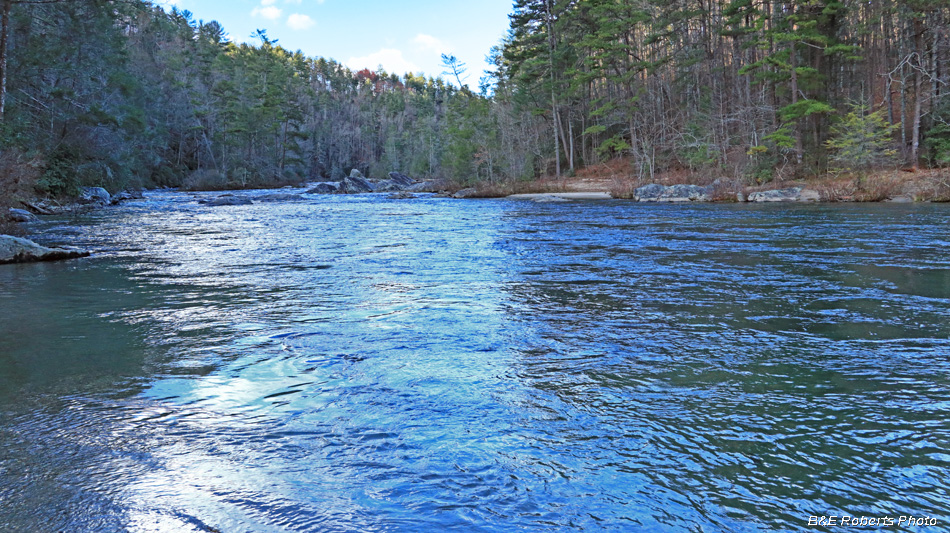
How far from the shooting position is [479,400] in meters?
3.54

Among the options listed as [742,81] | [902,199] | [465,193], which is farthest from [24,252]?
[742,81]

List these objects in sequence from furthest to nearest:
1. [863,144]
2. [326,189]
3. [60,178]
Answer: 1. [326,189]
2. [60,178]
3. [863,144]

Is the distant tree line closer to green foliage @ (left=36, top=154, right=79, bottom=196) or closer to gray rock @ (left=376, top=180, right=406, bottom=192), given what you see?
gray rock @ (left=376, top=180, right=406, bottom=192)

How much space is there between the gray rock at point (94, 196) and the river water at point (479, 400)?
23322 mm

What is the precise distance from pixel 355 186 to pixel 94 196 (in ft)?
78.0

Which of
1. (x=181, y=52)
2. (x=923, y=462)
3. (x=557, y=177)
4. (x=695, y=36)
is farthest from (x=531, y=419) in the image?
(x=181, y=52)

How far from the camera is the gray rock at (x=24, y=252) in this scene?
10258 mm

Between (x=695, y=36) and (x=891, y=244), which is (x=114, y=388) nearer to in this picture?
(x=891, y=244)

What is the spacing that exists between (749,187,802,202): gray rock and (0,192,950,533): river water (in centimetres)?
1596

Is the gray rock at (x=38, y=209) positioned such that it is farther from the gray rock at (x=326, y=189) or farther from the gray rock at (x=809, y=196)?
the gray rock at (x=809, y=196)

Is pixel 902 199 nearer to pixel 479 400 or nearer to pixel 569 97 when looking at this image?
pixel 479 400

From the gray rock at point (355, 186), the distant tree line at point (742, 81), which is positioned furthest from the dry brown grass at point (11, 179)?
the gray rock at point (355, 186)

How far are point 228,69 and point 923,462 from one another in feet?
273

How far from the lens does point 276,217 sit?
21.9m
